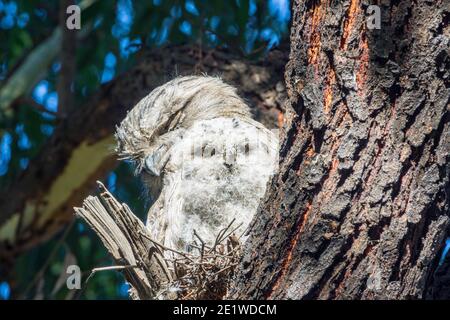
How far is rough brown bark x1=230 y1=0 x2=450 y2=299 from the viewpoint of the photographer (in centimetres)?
187

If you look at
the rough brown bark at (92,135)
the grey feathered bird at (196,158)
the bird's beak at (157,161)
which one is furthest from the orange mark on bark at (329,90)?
the rough brown bark at (92,135)

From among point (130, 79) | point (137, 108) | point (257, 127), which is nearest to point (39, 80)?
point (130, 79)

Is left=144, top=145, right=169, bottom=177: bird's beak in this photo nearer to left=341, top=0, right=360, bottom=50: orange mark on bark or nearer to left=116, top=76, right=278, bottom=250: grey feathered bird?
left=116, top=76, right=278, bottom=250: grey feathered bird

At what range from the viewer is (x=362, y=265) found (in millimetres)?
1868

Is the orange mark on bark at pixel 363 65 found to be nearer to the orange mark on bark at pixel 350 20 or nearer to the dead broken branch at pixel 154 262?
the orange mark on bark at pixel 350 20

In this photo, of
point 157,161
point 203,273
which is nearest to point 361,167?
point 203,273

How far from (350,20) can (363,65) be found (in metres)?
0.11

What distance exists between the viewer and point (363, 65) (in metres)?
1.96

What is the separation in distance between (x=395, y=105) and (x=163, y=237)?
0.97 m

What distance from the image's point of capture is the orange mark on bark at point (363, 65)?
1.95 metres

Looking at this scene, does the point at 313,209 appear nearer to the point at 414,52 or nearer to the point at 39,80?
the point at 414,52

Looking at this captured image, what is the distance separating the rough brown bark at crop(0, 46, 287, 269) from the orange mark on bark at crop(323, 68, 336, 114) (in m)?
1.41

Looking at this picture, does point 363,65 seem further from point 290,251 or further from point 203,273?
point 203,273

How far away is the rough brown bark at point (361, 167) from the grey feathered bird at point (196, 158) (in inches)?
21.6
